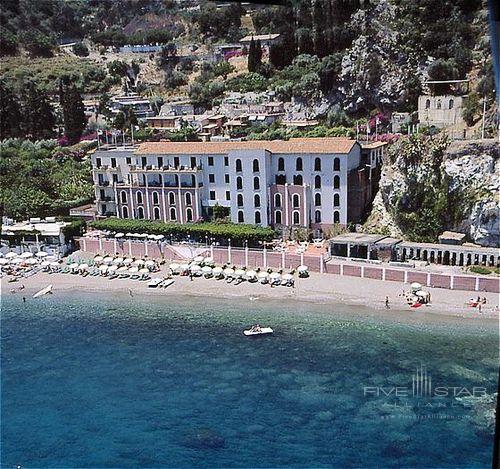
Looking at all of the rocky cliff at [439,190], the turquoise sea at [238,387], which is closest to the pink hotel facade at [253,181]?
the rocky cliff at [439,190]

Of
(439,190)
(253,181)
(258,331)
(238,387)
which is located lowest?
(238,387)

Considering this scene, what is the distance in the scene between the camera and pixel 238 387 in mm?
8469

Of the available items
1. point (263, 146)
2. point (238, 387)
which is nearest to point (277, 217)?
point (263, 146)

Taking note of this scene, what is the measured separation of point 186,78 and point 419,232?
52.1 feet

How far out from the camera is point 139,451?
7152 mm

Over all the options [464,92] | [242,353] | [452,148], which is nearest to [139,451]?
[242,353]

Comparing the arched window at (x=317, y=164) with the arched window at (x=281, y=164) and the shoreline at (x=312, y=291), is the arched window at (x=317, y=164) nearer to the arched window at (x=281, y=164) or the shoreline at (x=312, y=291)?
the arched window at (x=281, y=164)

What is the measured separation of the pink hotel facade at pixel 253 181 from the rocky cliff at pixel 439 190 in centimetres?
82

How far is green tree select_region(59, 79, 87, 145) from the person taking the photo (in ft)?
72.1

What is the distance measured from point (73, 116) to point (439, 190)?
14.0 metres

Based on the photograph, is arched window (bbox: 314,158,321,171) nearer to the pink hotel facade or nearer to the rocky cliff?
the pink hotel facade

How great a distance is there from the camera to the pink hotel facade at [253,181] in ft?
46.0

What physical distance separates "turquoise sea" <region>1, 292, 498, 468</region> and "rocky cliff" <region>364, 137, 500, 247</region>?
329cm

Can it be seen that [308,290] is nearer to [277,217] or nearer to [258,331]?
[258,331]
